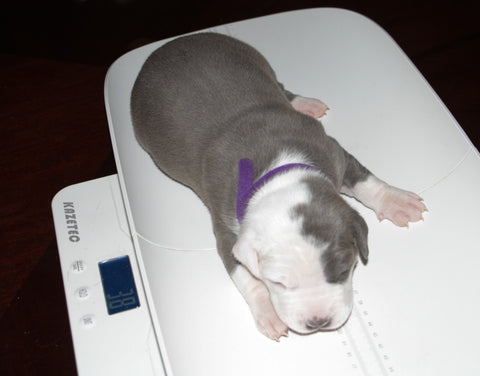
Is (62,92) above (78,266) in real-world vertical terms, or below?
above

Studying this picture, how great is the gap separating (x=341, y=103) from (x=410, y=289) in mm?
771

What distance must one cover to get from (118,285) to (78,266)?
0.16 metres

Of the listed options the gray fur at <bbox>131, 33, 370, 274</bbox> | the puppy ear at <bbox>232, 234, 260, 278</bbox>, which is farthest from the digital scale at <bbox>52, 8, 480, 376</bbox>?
the puppy ear at <bbox>232, 234, 260, 278</bbox>

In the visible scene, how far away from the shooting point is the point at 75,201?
6.69 ft

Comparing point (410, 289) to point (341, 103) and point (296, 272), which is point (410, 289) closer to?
point (296, 272)

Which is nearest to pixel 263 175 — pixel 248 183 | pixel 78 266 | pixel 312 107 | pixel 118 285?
pixel 248 183

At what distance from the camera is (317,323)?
1384mm

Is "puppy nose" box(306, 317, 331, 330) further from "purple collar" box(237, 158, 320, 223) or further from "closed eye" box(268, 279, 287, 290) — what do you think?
"purple collar" box(237, 158, 320, 223)

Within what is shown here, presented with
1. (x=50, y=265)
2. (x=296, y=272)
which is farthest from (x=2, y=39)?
(x=296, y=272)

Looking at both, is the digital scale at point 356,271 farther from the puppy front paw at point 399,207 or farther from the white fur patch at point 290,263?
the white fur patch at point 290,263

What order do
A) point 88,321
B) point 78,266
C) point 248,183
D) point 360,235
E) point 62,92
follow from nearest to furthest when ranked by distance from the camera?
point 360,235
point 248,183
point 88,321
point 78,266
point 62,92

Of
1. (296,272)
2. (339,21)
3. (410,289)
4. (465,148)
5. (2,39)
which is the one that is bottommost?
(410,289)

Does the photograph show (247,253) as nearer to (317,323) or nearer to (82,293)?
(317,323)

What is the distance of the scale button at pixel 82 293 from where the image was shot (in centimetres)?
178
